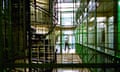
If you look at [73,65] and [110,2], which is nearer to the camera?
[73,65]

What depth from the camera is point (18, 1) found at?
4184 millimetres

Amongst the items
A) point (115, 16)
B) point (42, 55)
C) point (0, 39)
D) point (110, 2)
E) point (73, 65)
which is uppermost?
point (110, 2)

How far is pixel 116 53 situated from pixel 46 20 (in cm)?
283

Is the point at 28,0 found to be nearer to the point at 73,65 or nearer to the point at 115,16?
the point at 115,16

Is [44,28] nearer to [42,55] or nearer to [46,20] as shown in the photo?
[46,20]

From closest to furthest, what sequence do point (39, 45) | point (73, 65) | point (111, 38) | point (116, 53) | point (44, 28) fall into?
point (73, 65) < point (116, 53) < point (111, 38) < point (39, 45) < point (44, 28)

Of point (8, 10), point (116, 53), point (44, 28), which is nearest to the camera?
point (8, 10)

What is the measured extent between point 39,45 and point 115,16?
7.20 feet

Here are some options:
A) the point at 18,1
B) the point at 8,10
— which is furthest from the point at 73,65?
the point at 18,1

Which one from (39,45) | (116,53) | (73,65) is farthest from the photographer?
(39,45)

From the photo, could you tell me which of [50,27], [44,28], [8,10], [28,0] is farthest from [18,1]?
[44,28]

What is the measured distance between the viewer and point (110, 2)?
4.37 meters

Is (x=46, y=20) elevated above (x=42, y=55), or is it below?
above

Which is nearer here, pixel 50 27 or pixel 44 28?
pixel 50 27
